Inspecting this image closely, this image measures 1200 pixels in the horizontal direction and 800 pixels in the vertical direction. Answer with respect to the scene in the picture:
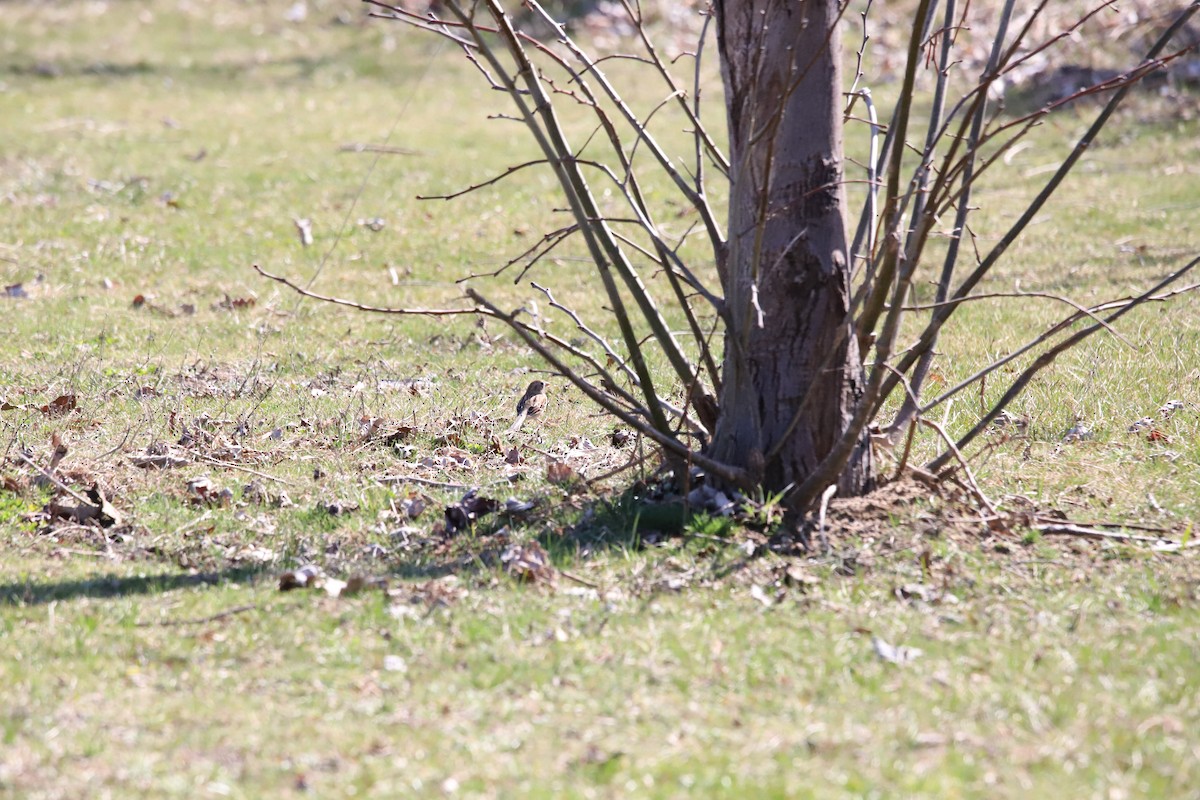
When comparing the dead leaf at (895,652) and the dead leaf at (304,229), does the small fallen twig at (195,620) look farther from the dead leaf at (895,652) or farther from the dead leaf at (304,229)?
the dead leaf at (304,229)

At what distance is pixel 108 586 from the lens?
14.1 ft

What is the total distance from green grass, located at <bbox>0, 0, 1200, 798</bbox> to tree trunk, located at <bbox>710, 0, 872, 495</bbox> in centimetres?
35

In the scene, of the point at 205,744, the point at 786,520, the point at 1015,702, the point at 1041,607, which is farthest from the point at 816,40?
the point at 205,744

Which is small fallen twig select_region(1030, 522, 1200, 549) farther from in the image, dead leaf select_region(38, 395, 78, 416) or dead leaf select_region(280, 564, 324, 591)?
dead leaf select_region(38, 395, 78, 416)

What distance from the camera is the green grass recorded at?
10.3ft

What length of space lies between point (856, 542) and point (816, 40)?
181cm

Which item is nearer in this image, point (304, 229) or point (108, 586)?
point (108, 586)

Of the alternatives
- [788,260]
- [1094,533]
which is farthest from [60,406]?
[1094,533]

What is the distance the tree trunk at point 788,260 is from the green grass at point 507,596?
35cm

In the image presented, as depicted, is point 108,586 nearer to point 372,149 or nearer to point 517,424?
point 517,424

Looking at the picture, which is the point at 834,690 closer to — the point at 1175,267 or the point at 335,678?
the point at 335,678

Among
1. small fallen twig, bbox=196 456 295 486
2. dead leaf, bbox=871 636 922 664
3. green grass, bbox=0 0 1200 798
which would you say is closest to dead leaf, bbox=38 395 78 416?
green grass, bbox=0 0 1200 798

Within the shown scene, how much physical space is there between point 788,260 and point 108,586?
2695 millimetres

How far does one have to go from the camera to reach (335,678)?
3.63 m
